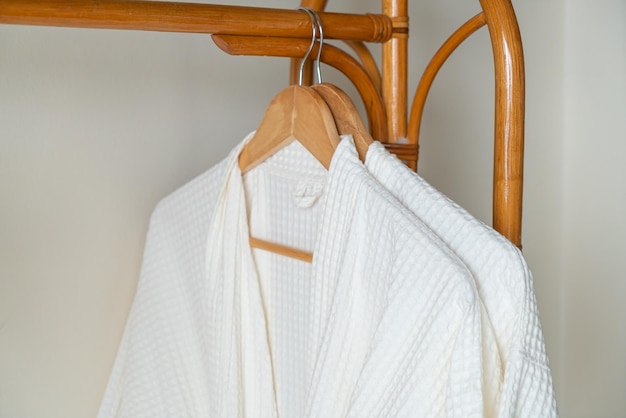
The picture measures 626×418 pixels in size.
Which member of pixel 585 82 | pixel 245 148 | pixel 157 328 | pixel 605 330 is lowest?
pixel 605 330

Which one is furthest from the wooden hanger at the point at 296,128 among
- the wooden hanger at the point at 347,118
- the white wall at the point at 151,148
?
the white wall at the point at 151,148

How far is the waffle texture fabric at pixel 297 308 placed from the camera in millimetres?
652

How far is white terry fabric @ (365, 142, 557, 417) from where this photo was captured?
0.61 meters

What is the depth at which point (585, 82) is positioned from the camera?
166 centimetres

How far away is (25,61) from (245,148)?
0.40m

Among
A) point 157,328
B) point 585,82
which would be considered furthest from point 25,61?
point 585,82

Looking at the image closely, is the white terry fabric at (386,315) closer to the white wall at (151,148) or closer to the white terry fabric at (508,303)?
the white terry fabric at (508,303)

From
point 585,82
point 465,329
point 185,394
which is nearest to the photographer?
point 465,329

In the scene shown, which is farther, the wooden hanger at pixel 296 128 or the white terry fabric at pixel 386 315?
the wooden hanger at pixel 296 128

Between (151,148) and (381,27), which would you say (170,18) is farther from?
(151,148)

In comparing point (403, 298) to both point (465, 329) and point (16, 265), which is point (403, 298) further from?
point (16, 265)

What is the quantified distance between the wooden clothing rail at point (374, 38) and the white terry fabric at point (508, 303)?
88 mm

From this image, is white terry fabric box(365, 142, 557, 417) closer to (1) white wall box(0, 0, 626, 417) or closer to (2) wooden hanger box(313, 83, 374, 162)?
(2) wooden hanger box(313, 83, 374, 162)

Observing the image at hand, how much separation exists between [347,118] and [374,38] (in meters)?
0.21
